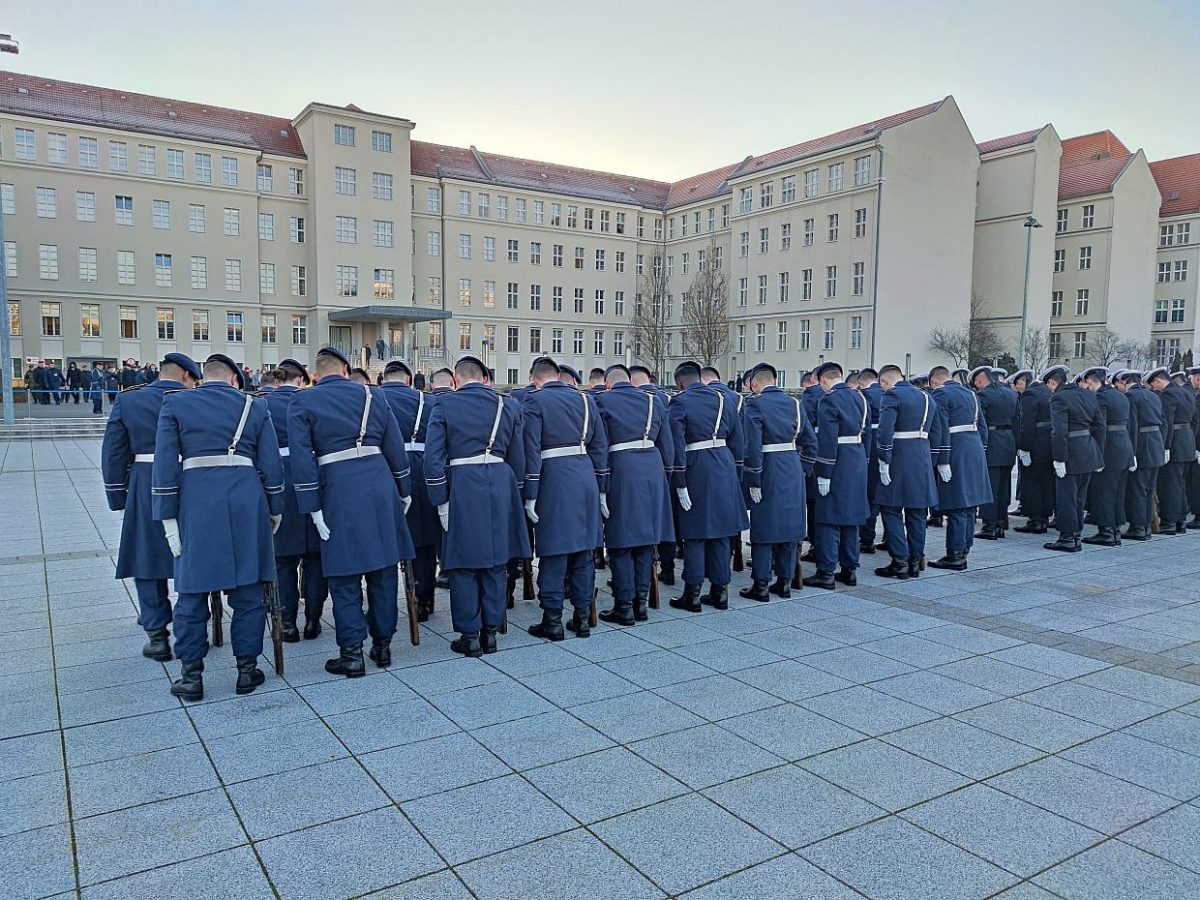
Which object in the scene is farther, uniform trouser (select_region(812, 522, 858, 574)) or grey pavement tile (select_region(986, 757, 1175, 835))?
uniform trouser (select_region(812, 522, 858, 574))

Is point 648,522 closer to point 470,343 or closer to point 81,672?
point 81,672

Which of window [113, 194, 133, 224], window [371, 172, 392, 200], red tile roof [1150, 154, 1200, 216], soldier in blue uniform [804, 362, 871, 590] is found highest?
red tile roof [1150, 154, 1200, 216]

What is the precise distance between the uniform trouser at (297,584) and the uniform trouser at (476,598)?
3.45ft

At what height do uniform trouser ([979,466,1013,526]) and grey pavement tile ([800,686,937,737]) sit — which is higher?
uniform trouser ([979,466,1013,526])

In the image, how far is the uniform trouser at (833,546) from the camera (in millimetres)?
7988

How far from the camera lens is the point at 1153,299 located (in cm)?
5672

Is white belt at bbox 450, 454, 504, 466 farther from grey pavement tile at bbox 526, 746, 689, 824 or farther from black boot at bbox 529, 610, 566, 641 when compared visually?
grey pavement tile at bbox 526, 746, 689, 824

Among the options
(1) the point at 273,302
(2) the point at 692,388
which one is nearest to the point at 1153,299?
(1) the point at 273,302

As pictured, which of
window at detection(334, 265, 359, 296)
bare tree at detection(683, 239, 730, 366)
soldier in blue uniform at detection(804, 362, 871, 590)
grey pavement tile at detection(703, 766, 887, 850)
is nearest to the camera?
grey pavement tile at detection(703, 766, 887, 850)

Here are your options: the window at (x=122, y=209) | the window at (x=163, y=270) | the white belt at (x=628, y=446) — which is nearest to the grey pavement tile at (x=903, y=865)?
the white belt at (x=628, y=446)

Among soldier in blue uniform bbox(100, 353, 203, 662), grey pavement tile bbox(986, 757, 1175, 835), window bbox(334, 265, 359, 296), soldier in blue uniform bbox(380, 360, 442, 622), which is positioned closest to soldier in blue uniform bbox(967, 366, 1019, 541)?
grey pavement tile bbox(986, 757, 1175, 835)

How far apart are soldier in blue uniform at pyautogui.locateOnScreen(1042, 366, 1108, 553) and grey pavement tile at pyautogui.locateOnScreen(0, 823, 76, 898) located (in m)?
10.1

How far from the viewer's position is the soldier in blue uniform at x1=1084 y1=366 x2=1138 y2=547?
1034 cm

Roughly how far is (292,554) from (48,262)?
157ft
